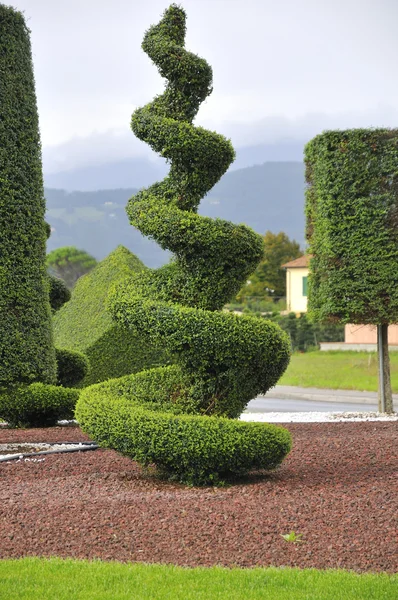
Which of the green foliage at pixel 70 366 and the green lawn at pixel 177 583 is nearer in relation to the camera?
the green lawn at pixel 177 583

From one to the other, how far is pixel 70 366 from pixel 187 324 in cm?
701

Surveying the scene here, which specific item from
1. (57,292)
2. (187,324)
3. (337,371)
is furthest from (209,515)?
(337,371)

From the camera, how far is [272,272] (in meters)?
63.9

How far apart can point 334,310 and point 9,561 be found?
1225 cm

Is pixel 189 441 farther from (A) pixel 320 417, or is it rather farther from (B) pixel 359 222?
(B) pixel 359 222

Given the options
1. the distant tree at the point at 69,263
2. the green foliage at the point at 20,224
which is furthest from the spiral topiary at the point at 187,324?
the distant tree at the point at 69,263

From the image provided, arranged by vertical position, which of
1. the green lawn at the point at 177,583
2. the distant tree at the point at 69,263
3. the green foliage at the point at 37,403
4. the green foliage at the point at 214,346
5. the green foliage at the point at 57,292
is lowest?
the green lawn at the point at 177,583

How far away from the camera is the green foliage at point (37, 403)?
14172 mm

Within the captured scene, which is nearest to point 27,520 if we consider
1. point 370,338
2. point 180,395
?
point 180,395

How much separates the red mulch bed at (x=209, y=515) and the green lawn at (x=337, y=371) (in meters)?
18.2

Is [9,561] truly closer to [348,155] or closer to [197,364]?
[197,364]

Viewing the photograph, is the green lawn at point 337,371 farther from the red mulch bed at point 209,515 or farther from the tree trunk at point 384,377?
the red mulch bed at point 209,515

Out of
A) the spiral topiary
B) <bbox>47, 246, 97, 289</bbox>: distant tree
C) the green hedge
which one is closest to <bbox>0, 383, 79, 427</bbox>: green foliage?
the spiral topiary

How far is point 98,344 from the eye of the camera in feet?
54.3
